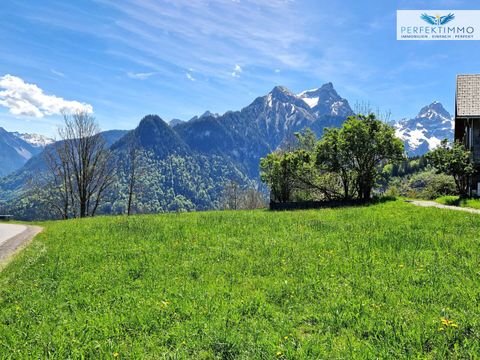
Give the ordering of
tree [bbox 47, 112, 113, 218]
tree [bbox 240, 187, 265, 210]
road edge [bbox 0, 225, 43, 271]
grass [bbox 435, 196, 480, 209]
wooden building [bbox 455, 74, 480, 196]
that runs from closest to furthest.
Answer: road edge [bbox 0, 225, 43, 271]
grass [bbox 435, 196, 480, 209]
wooden building [bbox 455, 74, 480, 196]
tree [bbox 47, 112, 113, 218]
tree [bbox 240, 187, 265, 210]

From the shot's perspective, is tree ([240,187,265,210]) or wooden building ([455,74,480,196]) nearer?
wooden building ([455,74,480,196])

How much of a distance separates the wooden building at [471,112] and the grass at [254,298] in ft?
73.3

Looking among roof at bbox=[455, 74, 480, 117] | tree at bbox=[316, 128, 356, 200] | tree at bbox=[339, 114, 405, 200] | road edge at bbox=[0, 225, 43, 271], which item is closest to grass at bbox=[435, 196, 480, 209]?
tree at bbox=[339, 114, 405, 200]

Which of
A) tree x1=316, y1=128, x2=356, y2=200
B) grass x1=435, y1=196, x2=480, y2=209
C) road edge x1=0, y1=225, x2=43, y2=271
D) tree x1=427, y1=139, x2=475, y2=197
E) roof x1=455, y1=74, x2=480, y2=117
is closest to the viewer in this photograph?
road edge x1=0, y1=225, x2=43, y2=271

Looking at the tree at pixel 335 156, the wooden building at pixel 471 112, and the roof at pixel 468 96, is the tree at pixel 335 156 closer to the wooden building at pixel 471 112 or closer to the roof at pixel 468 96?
the wooden building at pixel 471 112

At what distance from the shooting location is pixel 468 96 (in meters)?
35.1

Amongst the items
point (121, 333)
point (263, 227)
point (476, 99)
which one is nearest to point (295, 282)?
point (121, 333)

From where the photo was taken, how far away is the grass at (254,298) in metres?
6.39

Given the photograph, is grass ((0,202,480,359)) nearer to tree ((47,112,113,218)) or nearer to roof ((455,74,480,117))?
roof ((455,74,480,117))

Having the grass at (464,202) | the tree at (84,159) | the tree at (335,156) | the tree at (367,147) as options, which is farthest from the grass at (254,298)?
the tree at (84,159)

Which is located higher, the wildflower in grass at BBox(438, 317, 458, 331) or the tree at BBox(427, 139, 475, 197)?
the tree at BBox(427, 139, 475, 197)

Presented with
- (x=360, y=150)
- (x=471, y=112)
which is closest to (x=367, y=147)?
(x=360, y=150)

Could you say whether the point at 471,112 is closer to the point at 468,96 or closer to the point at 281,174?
the point at 468,96

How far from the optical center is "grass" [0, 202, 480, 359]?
6395mm
